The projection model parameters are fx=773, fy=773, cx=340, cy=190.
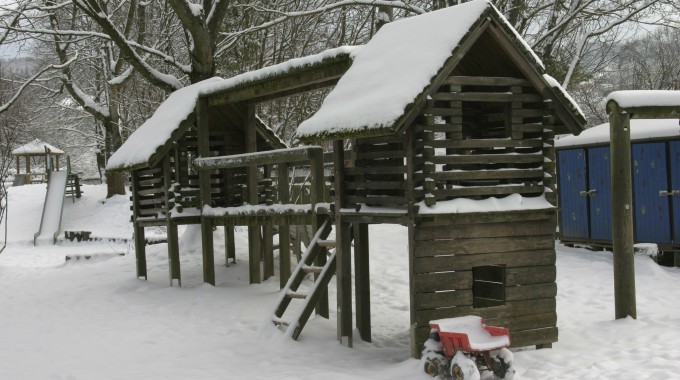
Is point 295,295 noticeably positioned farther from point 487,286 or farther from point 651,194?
point 651,194

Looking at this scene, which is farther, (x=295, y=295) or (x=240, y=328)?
(x=240, y=328)

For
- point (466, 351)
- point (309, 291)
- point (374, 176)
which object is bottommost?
point (466, 351)

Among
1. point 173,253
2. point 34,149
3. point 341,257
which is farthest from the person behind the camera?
point 34,149

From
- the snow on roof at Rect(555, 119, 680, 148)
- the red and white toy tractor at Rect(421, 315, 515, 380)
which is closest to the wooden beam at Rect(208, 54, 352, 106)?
the red and white toy tractor at Rect(421, 315, 515, 380)

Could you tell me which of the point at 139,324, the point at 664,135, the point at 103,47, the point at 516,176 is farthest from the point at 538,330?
the point at 103,47

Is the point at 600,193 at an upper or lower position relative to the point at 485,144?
lower

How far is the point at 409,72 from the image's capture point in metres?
8.52

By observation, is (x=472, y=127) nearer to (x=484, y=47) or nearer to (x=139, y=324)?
(x=484, y=47)

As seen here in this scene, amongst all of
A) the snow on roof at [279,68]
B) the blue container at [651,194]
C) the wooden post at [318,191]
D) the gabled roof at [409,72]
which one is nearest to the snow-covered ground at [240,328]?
the wooden post at [318,191]

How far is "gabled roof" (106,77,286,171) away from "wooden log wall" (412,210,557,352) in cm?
611

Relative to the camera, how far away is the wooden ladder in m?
9.66

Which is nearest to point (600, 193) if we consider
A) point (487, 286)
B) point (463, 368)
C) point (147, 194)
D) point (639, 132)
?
point (639, 132)

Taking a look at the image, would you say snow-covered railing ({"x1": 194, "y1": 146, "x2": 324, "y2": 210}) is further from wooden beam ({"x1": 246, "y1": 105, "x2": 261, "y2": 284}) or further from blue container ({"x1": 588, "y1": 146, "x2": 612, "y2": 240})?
blue container ({"x1": 588, "y1": 146, "x2": 612, "y2": 240})

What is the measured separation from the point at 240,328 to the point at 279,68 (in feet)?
12.2
